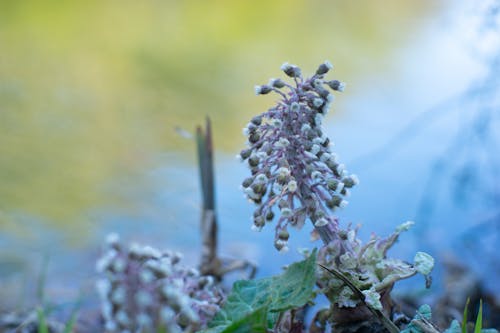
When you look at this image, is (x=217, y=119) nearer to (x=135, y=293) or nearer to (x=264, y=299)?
(x=264, y=299)

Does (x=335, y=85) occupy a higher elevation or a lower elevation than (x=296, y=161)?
higher

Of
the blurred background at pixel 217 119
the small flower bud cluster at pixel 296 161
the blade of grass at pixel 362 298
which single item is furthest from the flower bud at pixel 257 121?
the blurred background at pixel 217 119

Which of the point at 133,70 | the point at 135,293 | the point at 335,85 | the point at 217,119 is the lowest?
the point at 135,293

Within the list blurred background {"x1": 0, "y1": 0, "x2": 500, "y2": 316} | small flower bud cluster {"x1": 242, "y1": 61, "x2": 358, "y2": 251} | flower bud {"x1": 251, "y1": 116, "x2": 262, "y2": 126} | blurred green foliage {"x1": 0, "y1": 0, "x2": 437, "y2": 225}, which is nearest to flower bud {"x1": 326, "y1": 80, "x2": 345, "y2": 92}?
small flower bud cluster {"x1": 242, "y1": 61, "x2": 358, "y2": 251}

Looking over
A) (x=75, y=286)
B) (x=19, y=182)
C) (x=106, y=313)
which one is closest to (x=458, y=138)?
(x=75, y=286)

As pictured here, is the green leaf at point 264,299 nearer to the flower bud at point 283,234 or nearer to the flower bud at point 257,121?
the flower bud at point 283,234

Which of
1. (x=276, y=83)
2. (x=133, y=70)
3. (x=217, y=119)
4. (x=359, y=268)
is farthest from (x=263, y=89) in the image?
(x=133, y=70)

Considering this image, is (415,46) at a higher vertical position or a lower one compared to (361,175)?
higher

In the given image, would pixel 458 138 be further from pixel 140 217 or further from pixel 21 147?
pixel 21 147
